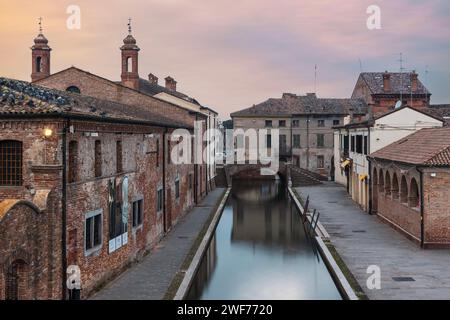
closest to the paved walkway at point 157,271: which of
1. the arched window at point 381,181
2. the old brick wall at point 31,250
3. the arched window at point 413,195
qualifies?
the old brick wall at point 31,250

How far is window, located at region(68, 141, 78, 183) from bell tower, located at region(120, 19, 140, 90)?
22767 millimetres

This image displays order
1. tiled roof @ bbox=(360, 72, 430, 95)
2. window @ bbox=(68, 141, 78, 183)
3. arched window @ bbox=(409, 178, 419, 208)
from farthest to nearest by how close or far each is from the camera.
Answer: tiled roof @ bbox=(360, 72, 430, 95) → arched window @ bbox=(409, 178, 419, 208) → window @ bbox=(68, 141, 78, 183)

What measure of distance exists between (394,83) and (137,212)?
5390 cm

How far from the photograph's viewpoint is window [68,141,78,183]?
15.7 metres

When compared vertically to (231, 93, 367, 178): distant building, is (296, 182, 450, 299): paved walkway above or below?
below

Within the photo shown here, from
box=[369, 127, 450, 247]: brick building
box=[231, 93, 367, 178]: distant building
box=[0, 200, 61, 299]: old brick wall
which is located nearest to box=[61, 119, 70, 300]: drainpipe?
box=[0, 200, 61, 299]: old brick wall

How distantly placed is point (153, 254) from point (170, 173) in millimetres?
7824

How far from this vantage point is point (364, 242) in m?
25.0

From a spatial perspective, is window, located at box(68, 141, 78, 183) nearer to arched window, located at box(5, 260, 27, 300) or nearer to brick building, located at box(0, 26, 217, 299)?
brick building, located at box(0, 26, 217, 299)

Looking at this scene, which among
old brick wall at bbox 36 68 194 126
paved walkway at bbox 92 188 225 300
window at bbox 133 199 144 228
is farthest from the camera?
old brick wall at bbox 36 68 194 126

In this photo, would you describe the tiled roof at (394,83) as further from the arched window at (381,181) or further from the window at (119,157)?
the window at (119,157)

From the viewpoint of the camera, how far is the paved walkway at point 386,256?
17.0 meters

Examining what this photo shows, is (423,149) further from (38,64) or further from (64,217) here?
(38,64)

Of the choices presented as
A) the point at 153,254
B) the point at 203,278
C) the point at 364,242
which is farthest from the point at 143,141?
the point at 364,242
